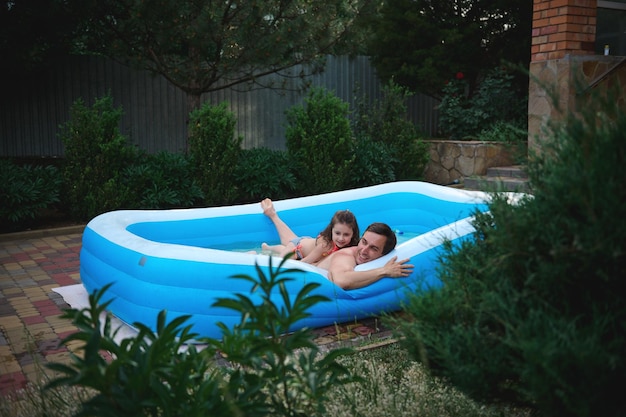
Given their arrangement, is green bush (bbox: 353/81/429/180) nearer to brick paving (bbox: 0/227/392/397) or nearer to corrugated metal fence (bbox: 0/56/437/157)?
corrugated metal fence (bbox: 0/56/437/157)

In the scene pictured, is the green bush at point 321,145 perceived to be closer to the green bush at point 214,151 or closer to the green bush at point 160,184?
the green bush at point 214,151

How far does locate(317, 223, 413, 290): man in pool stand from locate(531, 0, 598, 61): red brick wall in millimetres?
4388

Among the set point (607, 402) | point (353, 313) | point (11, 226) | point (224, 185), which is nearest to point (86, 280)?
point (353, 313)

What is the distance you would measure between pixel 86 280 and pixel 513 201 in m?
3.70

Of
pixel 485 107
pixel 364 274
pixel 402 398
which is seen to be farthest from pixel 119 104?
pixel 402 398

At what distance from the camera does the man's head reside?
15.0 feet

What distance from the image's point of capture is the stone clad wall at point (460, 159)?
385 inches

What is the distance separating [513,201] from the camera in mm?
2148

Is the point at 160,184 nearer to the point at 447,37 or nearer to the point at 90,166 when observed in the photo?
the point at 90,166

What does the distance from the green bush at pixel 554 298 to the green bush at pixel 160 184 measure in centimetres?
611

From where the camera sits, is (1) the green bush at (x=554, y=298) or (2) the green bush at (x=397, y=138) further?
(2) the green bush at (x=397, y=138)

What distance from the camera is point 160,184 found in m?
7.81

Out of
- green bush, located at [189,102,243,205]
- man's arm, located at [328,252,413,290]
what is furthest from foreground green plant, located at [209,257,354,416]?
green bush, located at [189,102,243,205]

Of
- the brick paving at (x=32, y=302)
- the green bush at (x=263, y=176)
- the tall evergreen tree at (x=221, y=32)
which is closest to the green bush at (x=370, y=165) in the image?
the green bush at (x=263, y=176)
